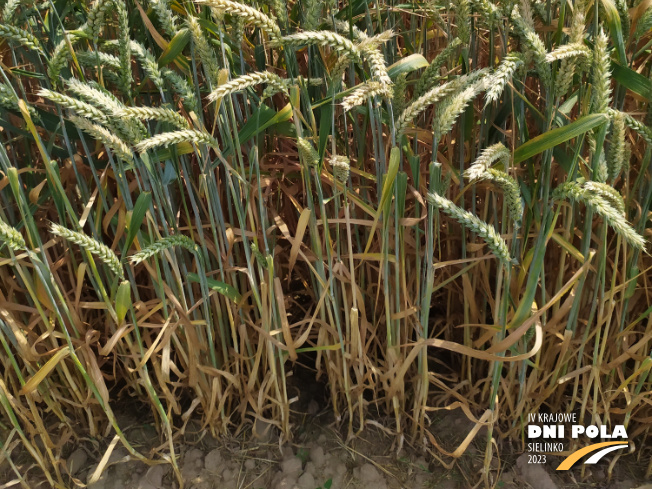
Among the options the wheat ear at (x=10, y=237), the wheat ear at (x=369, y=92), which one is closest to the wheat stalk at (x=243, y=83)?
the wheat ear at (x=369, y=92)

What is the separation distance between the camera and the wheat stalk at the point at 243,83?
0.68 meters

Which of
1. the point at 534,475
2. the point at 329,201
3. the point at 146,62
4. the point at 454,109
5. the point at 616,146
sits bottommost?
the point at 534,475

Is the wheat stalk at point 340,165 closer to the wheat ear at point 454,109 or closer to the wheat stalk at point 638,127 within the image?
the wheat ear at point 454,109

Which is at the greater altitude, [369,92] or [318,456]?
[369,92]

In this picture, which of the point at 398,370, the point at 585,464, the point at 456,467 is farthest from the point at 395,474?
the point at 585,464

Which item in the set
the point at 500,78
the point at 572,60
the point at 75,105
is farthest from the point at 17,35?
the point at 572,60

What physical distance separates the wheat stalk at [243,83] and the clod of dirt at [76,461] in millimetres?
923

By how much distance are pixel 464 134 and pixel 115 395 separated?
1.04m

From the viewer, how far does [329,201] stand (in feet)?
3.57

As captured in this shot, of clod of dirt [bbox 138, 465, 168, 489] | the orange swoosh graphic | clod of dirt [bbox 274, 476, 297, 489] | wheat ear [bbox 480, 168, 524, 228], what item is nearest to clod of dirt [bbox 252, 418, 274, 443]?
clod of dirt [bbox 274, 476, 297, 489]

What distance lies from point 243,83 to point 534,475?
39.4 inches

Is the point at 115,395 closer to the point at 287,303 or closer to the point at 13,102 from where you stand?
the point at 287,303

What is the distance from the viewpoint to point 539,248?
2.94 ft

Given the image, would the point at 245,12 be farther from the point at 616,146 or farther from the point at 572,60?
the point at 616,146
